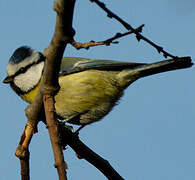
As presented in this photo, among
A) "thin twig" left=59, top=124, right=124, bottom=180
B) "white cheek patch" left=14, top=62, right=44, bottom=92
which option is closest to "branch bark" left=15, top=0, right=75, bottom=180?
"thin twig" left=59, top=124, right=124, bottom=180

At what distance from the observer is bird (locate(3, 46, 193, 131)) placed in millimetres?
3982

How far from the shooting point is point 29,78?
411cm

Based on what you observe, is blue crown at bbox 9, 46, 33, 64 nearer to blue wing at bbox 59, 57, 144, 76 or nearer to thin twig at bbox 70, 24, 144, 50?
blue wing at bbox 59, 57, 144, 76

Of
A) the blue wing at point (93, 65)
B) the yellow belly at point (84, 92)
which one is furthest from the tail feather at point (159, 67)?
the yellow belly at point (84, 92)

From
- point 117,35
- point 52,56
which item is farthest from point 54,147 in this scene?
point 117,35

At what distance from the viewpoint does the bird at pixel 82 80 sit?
3.98 meters

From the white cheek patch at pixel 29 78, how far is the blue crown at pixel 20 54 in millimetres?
163

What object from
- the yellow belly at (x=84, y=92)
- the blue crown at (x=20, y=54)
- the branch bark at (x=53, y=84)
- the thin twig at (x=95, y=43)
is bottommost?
the branch bark at (x=53, y=84)

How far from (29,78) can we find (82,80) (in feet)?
2.04

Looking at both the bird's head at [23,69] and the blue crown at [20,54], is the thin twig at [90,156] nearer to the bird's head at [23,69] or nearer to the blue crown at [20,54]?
the bird's head at [23,69]

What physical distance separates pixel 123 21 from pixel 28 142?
1.04m

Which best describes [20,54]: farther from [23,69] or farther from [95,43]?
[95,43]

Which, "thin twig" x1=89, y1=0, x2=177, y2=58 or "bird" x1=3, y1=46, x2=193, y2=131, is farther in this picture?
"bird" x1=3, y1=46, x2=193, y2=131

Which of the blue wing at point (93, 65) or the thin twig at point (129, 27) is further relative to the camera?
the blue wing at point (93, 65)
